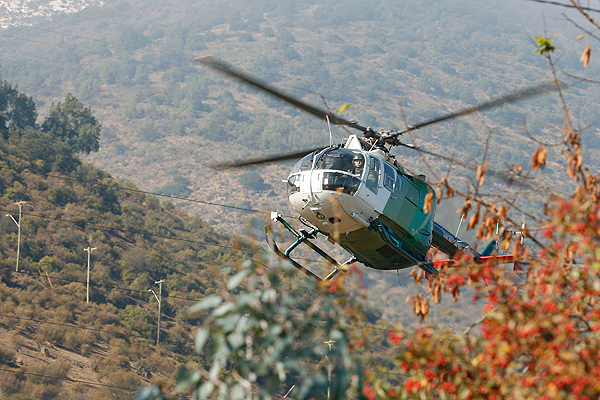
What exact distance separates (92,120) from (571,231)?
10313 centimetres

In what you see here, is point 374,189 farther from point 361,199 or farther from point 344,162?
point 344,162

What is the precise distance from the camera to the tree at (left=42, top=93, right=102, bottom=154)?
9612cm

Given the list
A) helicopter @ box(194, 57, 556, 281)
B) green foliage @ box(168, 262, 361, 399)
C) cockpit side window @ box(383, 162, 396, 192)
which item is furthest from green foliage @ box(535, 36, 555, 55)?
cockpit side window @ box(383, 162, 396, 192)

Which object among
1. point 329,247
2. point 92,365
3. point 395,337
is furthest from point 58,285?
point 329,247

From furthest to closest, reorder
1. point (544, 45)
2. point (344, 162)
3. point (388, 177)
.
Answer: point (388, 177) < point (344, 162) < point (544, 45)

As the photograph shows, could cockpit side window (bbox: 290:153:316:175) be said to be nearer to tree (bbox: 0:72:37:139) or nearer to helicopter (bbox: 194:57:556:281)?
helicopter (bbox: 194:57:556:281)

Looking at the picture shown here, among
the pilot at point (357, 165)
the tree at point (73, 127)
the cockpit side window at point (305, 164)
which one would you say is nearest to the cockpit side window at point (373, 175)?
the pilot at point (357, 165)

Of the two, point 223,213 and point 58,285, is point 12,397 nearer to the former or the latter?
point 58,285

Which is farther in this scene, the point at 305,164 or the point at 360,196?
the point at 305,164

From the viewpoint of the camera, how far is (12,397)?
30.1 meters

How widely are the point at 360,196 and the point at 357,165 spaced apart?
76 cm

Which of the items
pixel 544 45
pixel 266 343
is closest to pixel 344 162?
pixel 544 45

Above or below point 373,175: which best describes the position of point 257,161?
above

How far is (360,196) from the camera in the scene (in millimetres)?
16562
